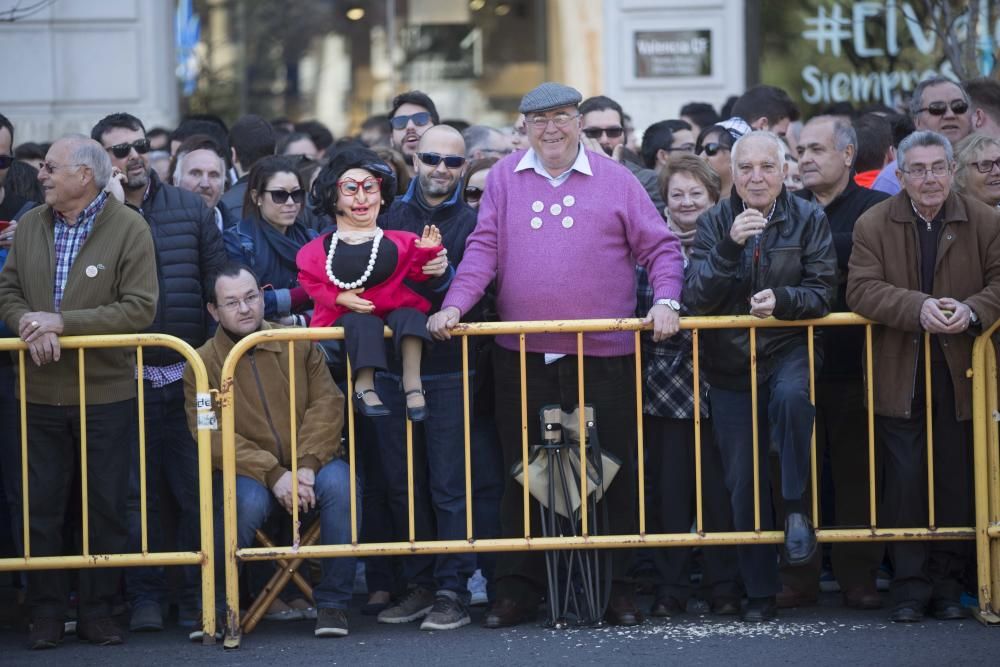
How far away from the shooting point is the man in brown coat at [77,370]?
6961mm

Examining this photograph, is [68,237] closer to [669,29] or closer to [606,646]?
[606,646]

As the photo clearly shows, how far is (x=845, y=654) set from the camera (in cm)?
640

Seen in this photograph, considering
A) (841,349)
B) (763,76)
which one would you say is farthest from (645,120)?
(841,349)

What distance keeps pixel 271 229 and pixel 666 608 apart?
2.80 metres

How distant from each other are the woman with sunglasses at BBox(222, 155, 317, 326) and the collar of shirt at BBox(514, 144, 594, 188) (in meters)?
1.42

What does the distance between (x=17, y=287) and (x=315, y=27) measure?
9.78m

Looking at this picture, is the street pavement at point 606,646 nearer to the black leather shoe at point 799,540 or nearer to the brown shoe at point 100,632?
the brown shoe at point 100,632

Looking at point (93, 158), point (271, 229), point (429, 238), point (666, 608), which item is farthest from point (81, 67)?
point (666, 608)

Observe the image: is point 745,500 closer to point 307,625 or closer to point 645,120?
point 307,625

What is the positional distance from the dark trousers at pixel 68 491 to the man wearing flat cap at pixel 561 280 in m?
1.67

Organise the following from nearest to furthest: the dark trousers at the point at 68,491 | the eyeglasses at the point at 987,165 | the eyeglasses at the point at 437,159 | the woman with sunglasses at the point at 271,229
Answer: the dark trousers at the point at 68,491 < the eyeglasses at the point at 437,159 < the eyeglasses at the point at 987,165 < the woman with sunglasses at the point at 271,229

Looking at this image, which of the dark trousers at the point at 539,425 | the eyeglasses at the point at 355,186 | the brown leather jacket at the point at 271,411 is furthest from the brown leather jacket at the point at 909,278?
the brown leather jacket at the point at 271,411

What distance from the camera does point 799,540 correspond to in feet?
21.9

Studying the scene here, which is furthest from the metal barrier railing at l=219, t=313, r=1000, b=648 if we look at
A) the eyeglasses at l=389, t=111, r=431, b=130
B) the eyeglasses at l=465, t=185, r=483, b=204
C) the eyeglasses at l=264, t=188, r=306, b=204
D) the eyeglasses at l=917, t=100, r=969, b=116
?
the eyeglasses at l=389, t=111, r=431, b=130
